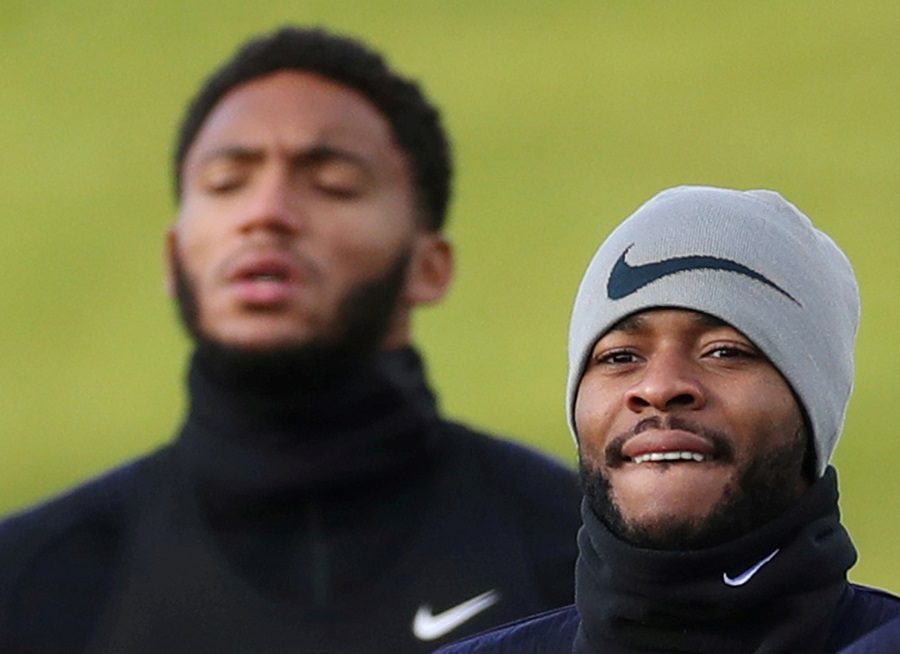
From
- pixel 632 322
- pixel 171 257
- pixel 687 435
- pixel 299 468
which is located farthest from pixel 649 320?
pixel 171 257

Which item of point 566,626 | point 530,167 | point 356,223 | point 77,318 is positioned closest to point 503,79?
A: point 530,167

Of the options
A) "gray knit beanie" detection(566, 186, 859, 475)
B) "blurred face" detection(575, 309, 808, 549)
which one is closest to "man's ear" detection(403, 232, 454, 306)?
"gray knit beanie" detection(566, 186, 859, 475)

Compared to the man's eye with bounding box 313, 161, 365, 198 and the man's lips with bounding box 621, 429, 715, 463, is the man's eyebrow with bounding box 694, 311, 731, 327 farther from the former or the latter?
the man's eye with bounding box 313, 161, 365, 198

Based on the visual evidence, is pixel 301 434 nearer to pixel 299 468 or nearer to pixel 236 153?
pixel 299 468

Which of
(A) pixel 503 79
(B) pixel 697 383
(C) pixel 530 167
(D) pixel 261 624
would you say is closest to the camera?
(B) pixel 697 383

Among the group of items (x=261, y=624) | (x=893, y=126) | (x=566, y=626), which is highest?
(x=566, y=626)

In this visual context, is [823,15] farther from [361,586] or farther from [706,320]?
[706,320]

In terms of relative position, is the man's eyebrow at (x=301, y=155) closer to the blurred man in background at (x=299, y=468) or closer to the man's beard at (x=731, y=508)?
the blurred man in background at (x=299, y=468)

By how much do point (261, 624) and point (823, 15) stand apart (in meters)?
9.74

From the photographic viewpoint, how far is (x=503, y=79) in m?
12.6

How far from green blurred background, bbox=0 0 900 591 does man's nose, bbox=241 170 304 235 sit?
3.59 meters

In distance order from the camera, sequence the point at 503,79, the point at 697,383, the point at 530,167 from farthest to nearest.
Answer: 1. the point at 503,79
2. the point at 530,167
3. the point at 697,383

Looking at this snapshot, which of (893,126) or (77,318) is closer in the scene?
(77,318)

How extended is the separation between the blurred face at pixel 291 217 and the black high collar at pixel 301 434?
0.08 m
